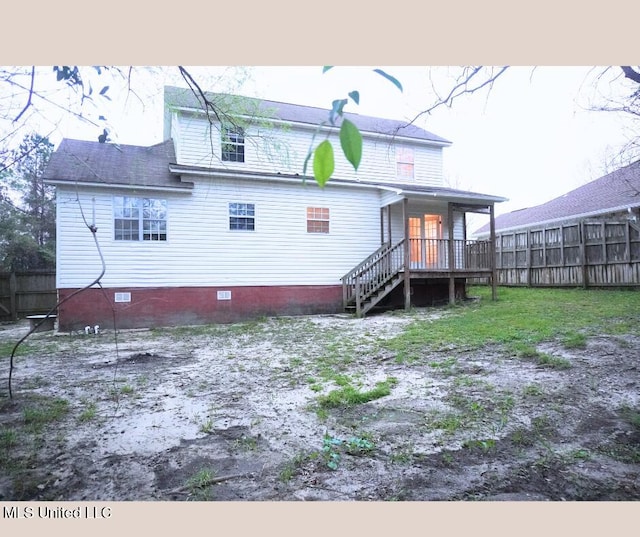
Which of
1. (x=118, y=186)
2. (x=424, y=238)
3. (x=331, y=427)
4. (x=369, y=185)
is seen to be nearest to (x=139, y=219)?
(x=118, y=186)

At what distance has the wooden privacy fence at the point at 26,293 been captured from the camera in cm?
1294

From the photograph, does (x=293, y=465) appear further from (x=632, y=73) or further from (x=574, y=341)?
(x=574, y=341)

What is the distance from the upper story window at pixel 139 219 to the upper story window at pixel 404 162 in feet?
26.3

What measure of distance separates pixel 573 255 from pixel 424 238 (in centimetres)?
595

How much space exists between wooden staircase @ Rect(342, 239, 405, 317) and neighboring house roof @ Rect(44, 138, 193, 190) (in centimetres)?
552

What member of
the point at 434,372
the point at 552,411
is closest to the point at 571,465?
the point at 552,411

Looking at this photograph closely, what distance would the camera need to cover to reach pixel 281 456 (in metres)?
2.88

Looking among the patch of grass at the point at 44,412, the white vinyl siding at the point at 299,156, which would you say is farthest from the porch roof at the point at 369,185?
the patch of grass at the point at 44,412

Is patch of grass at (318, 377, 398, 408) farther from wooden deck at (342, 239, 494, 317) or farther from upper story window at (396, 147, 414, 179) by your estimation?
upper story window at (396, 147, 414, 179)

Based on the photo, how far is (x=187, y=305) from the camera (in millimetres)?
10977

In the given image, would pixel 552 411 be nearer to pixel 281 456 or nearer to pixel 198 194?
pixel 281 456

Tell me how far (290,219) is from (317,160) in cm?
1133

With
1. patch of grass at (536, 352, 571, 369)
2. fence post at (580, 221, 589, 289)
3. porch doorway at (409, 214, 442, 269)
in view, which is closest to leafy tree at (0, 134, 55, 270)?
porch doorway at (409, 214, 442, 269)

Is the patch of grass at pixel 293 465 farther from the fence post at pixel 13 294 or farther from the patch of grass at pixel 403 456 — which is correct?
the fence post at pixel 13 294
